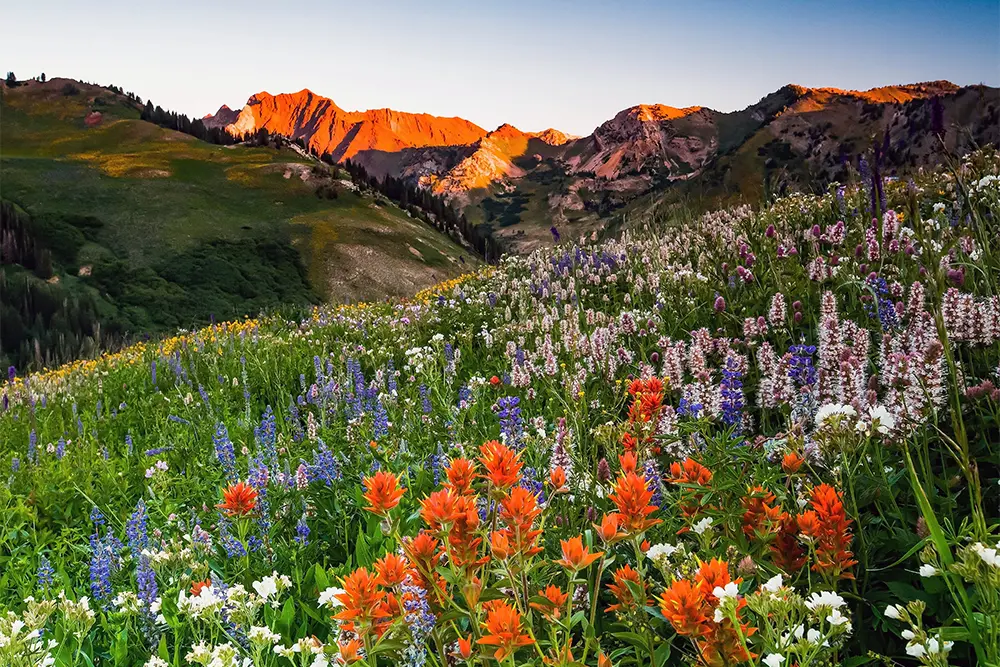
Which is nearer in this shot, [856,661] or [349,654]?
[349,654]

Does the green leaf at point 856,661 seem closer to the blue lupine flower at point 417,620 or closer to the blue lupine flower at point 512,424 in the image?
the blue lupine flower at point 417,620

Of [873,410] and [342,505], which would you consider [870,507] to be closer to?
[873,410]

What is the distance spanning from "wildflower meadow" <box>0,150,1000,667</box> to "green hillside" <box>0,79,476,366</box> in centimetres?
1910

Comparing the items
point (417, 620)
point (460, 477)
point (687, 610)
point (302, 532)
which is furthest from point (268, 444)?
point (687, 610)

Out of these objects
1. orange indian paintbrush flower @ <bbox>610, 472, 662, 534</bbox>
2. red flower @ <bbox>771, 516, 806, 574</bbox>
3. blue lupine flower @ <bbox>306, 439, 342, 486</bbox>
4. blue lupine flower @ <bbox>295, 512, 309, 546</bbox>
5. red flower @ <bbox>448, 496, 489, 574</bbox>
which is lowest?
blue lupine flower @ <bbox>295, 512, 309, 546</bbox>

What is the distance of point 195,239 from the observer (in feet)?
141

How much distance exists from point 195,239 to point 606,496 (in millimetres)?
46614

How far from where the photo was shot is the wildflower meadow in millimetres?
1434

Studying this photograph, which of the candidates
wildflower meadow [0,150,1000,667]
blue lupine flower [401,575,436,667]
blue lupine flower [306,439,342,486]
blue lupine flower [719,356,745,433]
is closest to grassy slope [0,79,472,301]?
wildflower meadow [0,150,1000,667]

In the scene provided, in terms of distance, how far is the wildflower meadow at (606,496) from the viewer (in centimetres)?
143

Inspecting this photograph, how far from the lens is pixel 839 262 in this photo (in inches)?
191

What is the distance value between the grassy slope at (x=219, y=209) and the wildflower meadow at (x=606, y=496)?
3197cm

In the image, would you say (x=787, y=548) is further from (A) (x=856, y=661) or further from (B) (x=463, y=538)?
(B) (x=463, y=538)

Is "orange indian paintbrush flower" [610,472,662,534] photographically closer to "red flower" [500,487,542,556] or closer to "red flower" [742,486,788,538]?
"red flower" [500,487,542,556]
